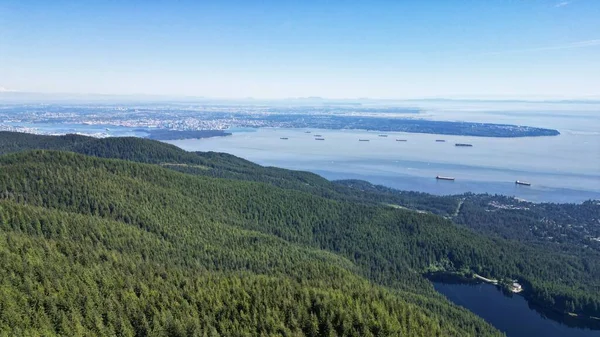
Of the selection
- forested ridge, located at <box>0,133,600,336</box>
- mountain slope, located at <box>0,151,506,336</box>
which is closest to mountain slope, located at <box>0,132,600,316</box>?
forested ridge, located at <box>0,133,600,336</box>

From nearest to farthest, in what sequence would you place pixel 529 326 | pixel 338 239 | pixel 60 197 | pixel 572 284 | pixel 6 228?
1. pixel 6 228
2. pixel 529 326
3. pixel 60 197
4. pixel 572 284
5. pixel 338 239

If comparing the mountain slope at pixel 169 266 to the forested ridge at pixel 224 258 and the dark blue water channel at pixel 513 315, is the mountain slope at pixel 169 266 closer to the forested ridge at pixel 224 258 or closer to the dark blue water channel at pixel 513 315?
the forested ridge at pixel 224 258

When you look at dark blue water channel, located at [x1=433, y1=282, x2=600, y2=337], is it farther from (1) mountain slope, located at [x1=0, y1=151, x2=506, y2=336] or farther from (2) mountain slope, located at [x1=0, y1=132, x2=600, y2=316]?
(1) mountain slope, located at [x1=0, y1=151, x2=506, y2=336]

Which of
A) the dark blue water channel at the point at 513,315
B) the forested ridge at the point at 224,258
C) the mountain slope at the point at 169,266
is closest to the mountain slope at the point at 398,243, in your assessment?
the forested ridge at the point at 224,258

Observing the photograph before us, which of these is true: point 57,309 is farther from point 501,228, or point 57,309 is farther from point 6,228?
point 501,228

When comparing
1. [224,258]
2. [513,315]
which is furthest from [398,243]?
[224,258]

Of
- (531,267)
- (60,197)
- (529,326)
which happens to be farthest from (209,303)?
(531,267)

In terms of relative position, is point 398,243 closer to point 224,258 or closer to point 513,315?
point 513,315
